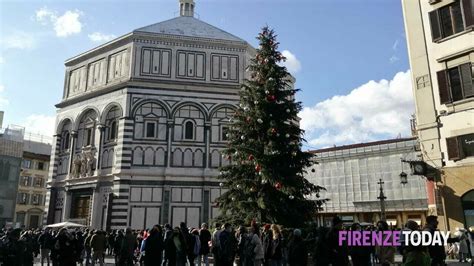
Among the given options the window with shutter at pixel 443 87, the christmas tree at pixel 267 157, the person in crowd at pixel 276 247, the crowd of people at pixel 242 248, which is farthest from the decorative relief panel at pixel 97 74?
the person in crowd at pixel 276 247

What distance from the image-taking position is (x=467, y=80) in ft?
47.4

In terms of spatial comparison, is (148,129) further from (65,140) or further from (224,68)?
(65,140)

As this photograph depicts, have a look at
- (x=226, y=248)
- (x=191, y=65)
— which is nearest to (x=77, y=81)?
(x=191, y=65)

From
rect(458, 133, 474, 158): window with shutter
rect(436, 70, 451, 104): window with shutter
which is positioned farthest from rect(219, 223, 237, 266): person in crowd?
rect(436, 70, 451, 104): window with shutter

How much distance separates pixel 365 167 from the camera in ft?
123

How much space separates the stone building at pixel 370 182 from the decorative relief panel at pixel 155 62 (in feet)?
53.1

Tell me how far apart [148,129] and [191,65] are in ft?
20.5

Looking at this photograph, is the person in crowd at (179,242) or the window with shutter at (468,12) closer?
the person in crowd at (179,242)

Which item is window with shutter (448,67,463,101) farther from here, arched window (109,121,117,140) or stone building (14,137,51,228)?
stone building (14,137,51,228)

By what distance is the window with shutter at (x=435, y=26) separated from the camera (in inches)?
622

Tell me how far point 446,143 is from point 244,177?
806 centimetres

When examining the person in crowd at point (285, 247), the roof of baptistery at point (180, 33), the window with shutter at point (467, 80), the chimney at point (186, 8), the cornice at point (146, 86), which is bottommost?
the person in crowd at point (285, 247)

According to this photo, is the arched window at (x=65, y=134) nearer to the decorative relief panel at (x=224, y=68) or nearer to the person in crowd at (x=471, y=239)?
the decorative relief panel at (x=224, y=68)

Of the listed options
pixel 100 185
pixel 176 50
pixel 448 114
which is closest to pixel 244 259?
pixel 448 114
